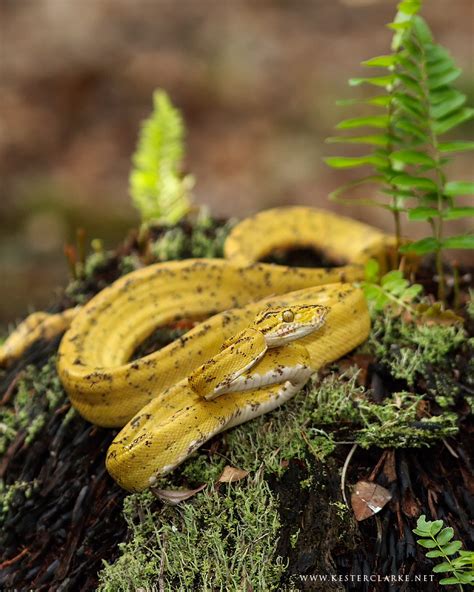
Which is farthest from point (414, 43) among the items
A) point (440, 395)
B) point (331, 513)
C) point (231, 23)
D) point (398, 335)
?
point (231, 23)

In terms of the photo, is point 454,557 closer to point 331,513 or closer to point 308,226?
point 331,513

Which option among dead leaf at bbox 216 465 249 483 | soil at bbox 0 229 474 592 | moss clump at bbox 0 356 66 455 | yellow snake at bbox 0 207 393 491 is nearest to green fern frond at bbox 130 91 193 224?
yellow snake at bbox 0 207 393 491

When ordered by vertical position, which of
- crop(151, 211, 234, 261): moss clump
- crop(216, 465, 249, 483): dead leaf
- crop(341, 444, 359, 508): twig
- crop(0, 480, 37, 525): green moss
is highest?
crop(151, 211, 234, 261): moss clump

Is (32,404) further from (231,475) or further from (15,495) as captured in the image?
(231,475)

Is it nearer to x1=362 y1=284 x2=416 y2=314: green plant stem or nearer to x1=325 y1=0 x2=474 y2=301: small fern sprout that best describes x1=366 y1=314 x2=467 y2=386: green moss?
x1=362 y1=284 x2=416 y2=314: green plant stem

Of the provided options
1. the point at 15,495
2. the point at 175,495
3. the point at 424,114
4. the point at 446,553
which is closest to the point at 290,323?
the point at 175,495
